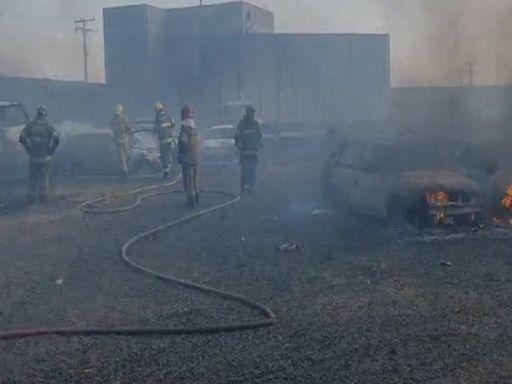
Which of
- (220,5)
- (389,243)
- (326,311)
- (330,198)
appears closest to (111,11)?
(220,5)

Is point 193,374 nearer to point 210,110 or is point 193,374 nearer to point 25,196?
point 25,196

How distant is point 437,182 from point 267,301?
444cm

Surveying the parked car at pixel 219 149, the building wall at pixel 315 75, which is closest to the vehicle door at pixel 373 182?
the parked car at pixel 219 149

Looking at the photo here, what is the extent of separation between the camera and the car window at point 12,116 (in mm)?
18141

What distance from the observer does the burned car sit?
10453mm

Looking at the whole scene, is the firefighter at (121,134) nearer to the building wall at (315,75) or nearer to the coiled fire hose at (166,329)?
the coiled fire hose at (166,329)

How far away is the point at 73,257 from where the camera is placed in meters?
9.41

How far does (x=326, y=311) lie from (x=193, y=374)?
1.88 metres

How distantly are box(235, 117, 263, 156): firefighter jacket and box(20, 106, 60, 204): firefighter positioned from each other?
3.54 m

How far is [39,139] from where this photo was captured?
45.6 ft

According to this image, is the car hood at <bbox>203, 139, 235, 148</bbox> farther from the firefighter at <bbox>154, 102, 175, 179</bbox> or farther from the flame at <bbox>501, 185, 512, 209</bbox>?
the flame at <bbox>501, 185, 512, 209</bbox>

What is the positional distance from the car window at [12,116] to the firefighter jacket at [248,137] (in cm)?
654

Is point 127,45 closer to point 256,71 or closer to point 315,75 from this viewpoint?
point 256,71

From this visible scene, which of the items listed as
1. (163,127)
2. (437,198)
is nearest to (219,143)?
(163,127)
